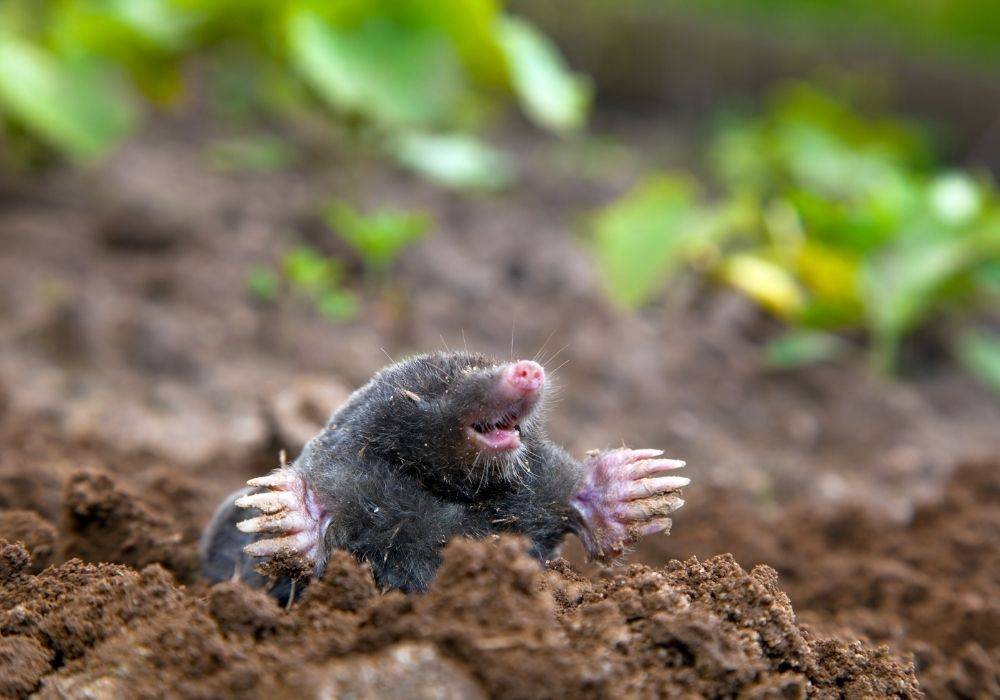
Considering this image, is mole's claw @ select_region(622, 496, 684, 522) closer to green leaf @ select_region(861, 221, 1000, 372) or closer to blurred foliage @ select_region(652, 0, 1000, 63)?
green leaf @ select_region(861, 221, 1000, 372)

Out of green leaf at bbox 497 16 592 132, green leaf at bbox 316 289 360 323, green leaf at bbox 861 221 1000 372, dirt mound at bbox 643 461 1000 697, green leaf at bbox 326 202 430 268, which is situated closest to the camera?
dirt mound at bbox 643 461 1000 697

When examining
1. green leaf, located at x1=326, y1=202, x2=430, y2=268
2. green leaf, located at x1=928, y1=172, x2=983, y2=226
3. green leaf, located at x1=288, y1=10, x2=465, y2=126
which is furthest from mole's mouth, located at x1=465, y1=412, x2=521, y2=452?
green leaf, located at x1=928, y1=172, x2=983, y2=226

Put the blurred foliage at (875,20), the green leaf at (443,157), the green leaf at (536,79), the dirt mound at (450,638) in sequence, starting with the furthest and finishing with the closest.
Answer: the blurred foliage at (875,20) → the green leaf at (443,157) → the green leaf at (536,79) → the dirt mound at (450,638)

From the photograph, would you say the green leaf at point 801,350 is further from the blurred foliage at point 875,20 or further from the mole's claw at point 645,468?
the blurred foliage at point 875,20

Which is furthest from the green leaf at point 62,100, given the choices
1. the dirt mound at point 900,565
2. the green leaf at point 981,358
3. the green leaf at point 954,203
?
the green leaf at point 981,358

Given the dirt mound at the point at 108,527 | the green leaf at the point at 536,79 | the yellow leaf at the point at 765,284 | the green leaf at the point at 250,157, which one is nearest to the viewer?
the dirt mound at the point at 108,527

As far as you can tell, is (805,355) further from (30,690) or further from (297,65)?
(30,690)
